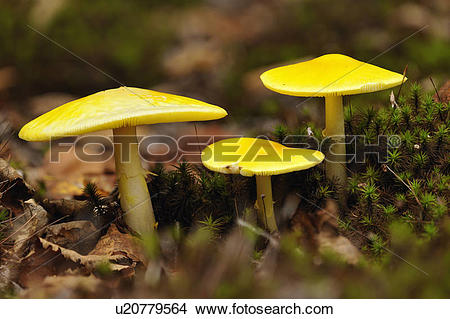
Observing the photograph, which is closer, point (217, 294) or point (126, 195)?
point (217, 294)

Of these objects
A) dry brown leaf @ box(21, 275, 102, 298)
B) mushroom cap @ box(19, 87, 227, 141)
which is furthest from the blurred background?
dry brown leaf @ box(21, 275, 102, 298)

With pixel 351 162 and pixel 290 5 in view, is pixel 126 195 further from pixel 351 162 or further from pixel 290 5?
pixel 290 5

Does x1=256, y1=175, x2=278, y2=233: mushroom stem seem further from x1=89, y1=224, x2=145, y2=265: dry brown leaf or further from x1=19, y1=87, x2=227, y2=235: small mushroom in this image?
x1=89, y1=224, x2=145, y2=265: dry brown leaf

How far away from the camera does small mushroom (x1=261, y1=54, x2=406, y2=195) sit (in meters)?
2.55

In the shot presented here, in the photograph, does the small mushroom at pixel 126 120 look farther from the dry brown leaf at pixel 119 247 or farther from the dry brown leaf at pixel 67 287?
the dry brown leaf at pixel 67 287

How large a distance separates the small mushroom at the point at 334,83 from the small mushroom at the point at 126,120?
0.47 metres

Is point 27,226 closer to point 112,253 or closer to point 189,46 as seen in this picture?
point 112,253

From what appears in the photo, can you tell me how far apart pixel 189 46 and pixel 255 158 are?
4942 mm

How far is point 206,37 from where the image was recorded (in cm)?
742

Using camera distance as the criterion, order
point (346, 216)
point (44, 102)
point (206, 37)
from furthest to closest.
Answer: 1. point (206, 37)
2. point (44, 102)
3. point (346, 216)

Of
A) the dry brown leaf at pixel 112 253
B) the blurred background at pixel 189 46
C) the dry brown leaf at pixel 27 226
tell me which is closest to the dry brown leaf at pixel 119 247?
the dry brown leaf at pixel 112 253

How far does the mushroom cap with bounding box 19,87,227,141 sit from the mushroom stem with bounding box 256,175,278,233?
519 millimetres

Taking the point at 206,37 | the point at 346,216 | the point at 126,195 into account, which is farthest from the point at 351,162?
the point at 206,37

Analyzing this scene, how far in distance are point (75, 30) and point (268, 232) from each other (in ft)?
14.7
